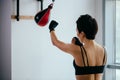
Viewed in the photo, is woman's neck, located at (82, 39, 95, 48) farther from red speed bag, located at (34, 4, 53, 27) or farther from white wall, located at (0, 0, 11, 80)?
white wall, located at (0, 0, 11, 80)

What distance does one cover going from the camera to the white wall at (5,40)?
3.04 m

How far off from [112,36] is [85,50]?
1.44 metres

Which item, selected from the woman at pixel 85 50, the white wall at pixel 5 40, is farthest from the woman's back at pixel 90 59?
the white wall at pixel 5 40

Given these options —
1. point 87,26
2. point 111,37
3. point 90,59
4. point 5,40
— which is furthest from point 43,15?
point 111,37

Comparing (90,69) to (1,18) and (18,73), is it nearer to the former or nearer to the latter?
(18,73)

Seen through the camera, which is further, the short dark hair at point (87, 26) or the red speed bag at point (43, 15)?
the red speed bag at point (43, 15)

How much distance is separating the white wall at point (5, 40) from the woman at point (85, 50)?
0.88 metres

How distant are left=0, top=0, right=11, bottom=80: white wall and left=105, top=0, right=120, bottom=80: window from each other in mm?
1452

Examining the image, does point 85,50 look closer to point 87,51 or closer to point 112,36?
point 87,51

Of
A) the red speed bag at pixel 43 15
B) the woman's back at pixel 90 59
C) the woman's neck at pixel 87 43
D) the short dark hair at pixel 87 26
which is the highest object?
Answer: the red speed bag at pixel 43 15

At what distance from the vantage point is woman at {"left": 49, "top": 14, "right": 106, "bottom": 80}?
2.29 meters

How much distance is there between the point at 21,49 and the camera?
3.07 metres

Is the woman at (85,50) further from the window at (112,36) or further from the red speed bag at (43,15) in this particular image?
the window at (112,36)

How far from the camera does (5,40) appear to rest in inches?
122
